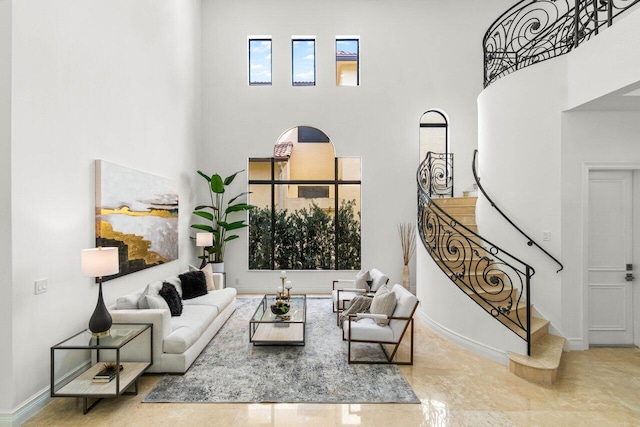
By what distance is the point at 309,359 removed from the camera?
4.16 meters

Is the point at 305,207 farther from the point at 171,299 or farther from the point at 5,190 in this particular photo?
the point at 5,190

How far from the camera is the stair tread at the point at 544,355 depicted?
3.69 metres

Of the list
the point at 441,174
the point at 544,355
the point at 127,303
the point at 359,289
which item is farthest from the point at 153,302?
the point at 441,174

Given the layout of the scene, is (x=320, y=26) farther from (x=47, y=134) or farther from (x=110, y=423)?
(x=110, y=423)

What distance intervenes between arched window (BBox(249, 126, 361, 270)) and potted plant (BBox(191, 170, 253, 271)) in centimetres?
55

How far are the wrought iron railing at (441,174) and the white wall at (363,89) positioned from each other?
226 millimetres

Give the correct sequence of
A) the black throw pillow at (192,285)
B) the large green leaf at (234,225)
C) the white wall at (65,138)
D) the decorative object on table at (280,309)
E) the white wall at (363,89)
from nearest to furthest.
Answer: the white wall at (65,138) → the decorative object on table at (280,309) → the black throw pillow at (192,285) → the large green leaf at (234,225) → the white wall at (363,89)

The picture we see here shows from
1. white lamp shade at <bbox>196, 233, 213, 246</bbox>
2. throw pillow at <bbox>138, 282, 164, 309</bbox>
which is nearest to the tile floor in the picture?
throw pillow at <bbox>138, 282, 164, 309</bbox>

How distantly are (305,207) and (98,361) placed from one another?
16.7 ft

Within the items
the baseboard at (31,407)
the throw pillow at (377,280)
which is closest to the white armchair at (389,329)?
the throw pillow at (377,280)

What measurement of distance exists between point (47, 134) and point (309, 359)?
3.74m

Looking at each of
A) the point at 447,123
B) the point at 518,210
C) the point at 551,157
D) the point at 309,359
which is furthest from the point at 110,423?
the point at 447,123

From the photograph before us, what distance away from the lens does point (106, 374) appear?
10.6ft

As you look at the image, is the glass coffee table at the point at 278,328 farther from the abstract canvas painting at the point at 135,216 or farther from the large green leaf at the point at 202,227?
the large green leaf at the point at 202,227
